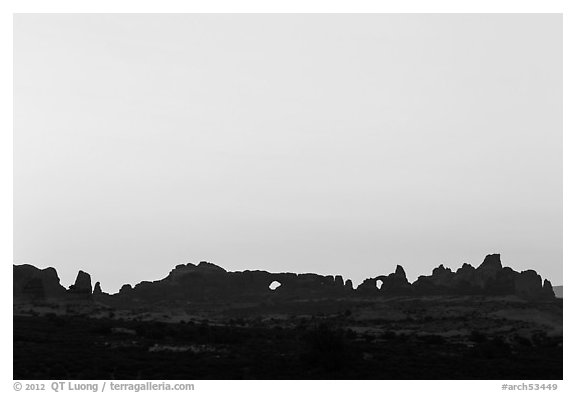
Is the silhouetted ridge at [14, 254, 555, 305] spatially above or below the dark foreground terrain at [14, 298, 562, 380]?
above

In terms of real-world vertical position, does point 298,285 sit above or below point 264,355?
above

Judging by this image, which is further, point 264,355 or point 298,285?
point 298,285

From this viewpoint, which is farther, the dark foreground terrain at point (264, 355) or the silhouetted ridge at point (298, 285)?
the silhouetted ridge at point (298, 285)

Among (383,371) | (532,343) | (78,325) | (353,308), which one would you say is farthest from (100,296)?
(383,371)

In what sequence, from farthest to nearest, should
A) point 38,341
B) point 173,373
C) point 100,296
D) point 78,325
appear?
point 100,296
point 78,325
point 38,341
point 173,373

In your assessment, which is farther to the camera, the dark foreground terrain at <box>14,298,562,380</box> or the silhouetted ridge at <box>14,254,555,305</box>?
the silhouetted ridge at <box>14,254,555,305</box>

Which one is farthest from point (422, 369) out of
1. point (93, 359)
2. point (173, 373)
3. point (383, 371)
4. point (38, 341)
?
point (38, 341)

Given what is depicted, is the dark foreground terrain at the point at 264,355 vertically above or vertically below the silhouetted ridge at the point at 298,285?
below
